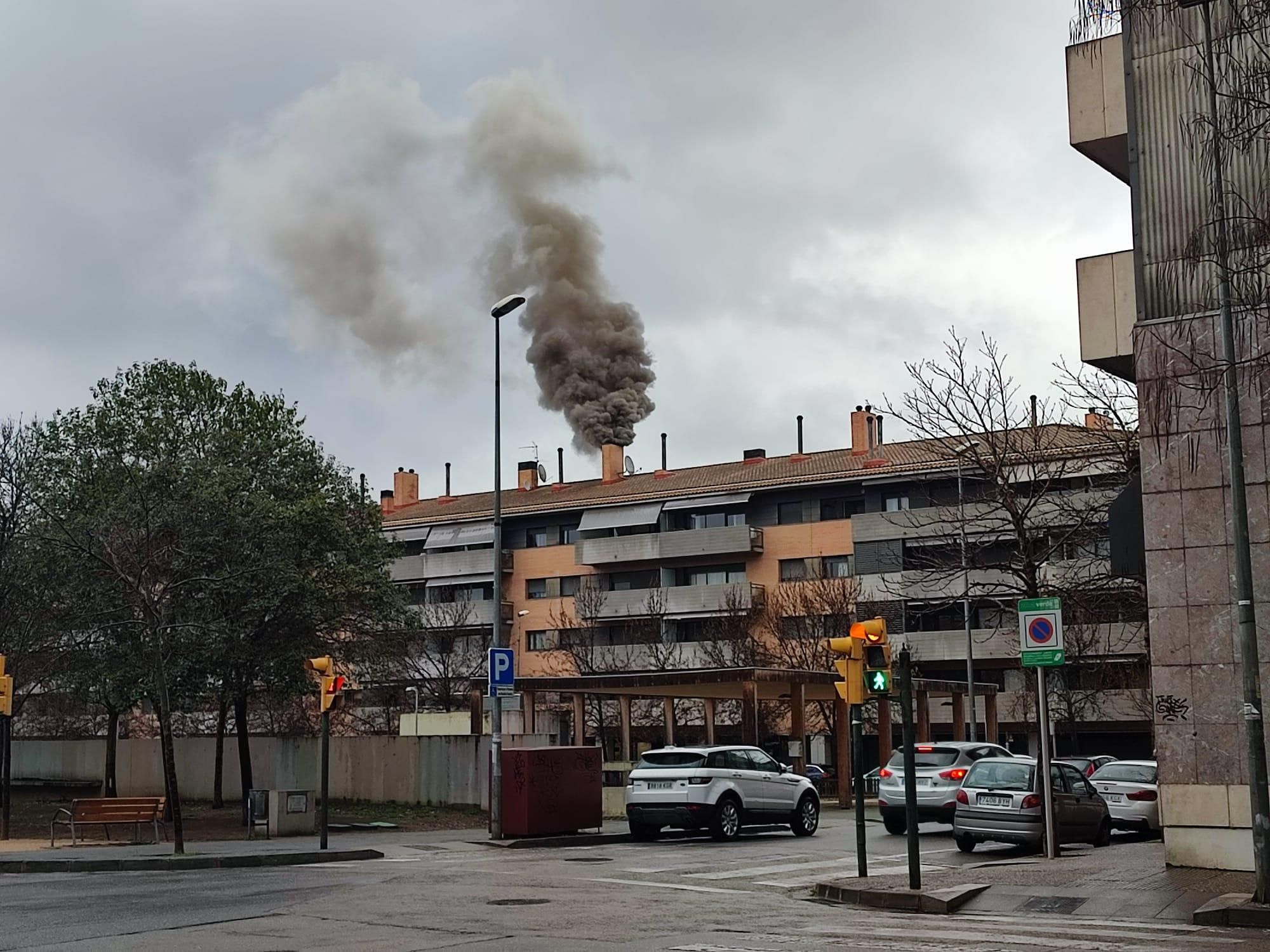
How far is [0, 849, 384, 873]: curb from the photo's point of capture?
20891 mm

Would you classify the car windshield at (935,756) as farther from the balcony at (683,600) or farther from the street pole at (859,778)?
the balcony at (683,600)

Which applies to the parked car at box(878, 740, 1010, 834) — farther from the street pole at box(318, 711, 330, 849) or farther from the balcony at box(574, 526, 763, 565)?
the balcony at box(574, 526, 763, 565)

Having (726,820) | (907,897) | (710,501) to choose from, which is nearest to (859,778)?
(907,897)

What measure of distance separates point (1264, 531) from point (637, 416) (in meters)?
56.3

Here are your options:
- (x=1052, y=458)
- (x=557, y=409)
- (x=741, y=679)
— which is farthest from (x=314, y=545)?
(x=557, y=409)

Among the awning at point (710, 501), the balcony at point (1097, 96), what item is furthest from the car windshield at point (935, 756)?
the awning at point (710, 501)

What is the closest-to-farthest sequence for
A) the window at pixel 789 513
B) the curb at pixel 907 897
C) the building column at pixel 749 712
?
the curb at pixel 907 897 < the building column at pixel 749 712 < the window at pixel 789 513

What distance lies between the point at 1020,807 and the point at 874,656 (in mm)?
5561

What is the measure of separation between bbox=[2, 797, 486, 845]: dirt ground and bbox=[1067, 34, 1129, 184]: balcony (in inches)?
740

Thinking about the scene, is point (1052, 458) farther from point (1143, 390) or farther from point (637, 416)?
point (637, 416)

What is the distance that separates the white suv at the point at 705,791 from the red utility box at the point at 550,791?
1.33 meters

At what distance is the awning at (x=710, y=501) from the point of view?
2810 inches

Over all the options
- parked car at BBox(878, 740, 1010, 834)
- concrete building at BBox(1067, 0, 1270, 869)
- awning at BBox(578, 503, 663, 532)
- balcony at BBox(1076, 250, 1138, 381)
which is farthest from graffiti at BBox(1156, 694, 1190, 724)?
awning at BBox(578, 503, 663, 532)

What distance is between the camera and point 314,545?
34812 millimetres
